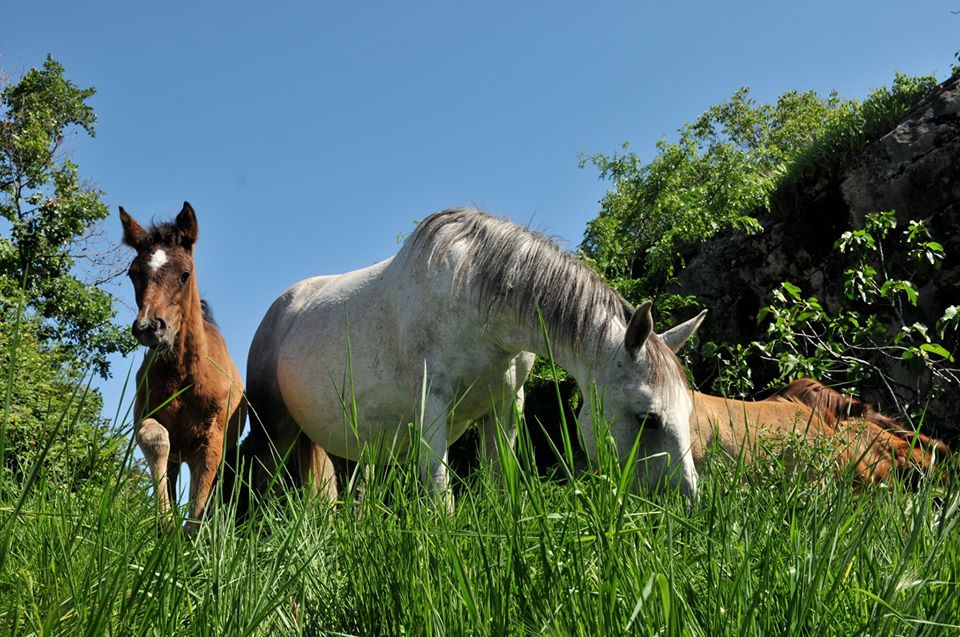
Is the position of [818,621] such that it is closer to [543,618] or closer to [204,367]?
[543,618]

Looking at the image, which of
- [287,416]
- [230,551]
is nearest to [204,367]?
[287,416]

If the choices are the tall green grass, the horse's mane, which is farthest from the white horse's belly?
the tall green grass

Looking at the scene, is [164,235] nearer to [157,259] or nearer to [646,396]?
[157,259]

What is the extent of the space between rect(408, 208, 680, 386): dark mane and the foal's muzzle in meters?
1.62

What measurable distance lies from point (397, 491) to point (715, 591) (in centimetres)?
78

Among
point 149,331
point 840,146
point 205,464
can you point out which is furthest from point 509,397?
point 840,146

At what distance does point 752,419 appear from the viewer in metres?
5.87

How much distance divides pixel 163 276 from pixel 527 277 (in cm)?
219

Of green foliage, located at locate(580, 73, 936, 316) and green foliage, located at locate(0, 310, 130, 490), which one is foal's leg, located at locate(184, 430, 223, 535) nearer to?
green foliage, located at locate(0, 310, 130, 490)

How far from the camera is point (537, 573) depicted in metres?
1.91

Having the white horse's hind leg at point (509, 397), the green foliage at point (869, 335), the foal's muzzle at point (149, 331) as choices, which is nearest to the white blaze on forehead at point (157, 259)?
the foal's muzzle at point (149, 331)

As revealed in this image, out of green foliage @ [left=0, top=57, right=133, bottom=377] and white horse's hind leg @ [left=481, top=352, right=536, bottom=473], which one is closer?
white horse's hind leg @ [left=481, top=352, right=536, bottom=473]

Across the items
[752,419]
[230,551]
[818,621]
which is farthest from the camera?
[752,419]

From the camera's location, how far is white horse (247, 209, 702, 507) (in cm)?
448
